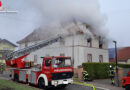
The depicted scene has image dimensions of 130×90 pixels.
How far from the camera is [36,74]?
406 inches

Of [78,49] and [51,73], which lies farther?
[78,49]

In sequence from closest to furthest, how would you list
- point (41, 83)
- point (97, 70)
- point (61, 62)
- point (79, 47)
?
point (61, 62)
point (41, 83)
point (97, 70)
point (79, 47)

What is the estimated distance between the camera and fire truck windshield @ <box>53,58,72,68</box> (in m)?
9.39

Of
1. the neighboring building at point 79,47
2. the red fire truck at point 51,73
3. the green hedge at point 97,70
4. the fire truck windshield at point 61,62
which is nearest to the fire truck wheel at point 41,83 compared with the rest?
the red fire truck at point 51,73

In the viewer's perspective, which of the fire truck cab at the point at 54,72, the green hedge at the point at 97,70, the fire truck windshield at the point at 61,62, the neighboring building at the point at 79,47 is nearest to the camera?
the fire truck cab at the point at 54,72

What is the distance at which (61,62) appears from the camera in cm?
963

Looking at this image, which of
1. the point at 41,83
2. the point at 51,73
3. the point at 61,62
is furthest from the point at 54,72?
the point at 41,83

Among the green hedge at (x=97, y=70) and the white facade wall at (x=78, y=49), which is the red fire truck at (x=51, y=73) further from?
the white facade wall at (x=78, y=49)

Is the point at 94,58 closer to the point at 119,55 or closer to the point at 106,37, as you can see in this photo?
the point at 106,37

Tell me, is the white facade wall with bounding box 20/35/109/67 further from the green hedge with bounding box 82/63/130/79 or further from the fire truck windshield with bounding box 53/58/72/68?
the fire truck windshield with bounding box 53/58/72/68

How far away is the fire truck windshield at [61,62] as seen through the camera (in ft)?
30.8

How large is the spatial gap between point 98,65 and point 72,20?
6.01m

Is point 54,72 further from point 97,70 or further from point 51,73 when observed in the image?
point 97,70

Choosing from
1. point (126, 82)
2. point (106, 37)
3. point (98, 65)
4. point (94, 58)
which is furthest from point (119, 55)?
point (126, 82)
